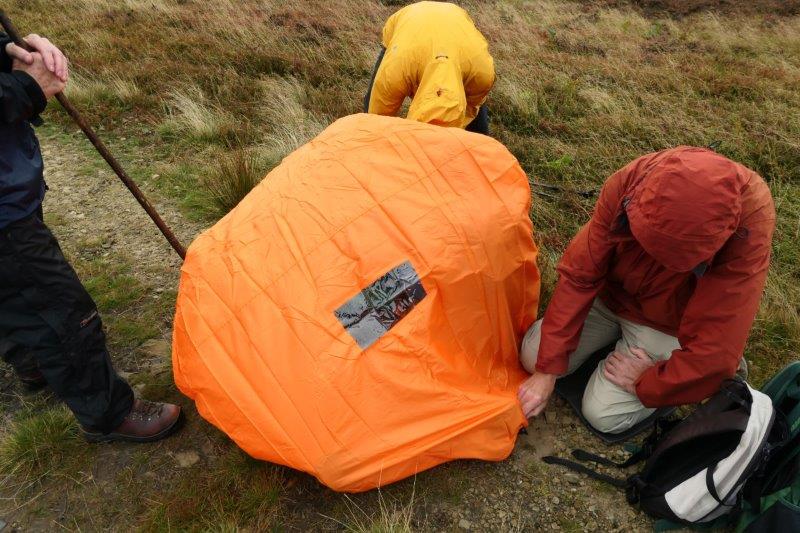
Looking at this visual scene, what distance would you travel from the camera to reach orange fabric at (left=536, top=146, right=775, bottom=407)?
1.70m

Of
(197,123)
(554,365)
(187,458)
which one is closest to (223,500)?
(187,458)

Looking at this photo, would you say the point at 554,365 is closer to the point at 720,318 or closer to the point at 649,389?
the point at 649,389

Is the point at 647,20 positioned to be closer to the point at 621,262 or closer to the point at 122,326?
the point at 621,262

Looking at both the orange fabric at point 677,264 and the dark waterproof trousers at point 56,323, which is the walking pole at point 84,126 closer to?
the dark waterproof trousers at point 56,323

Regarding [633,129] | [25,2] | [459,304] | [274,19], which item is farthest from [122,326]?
[25,2]

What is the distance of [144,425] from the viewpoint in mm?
2260

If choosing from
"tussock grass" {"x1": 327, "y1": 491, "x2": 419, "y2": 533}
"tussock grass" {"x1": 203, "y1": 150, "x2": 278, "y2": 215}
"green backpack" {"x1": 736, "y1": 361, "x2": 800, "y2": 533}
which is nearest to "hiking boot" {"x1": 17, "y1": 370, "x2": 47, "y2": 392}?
"tussock grass" {"x1": 327, "y1": 491, "x2": 419, "y2": 533}

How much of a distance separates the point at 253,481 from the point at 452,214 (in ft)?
4.62

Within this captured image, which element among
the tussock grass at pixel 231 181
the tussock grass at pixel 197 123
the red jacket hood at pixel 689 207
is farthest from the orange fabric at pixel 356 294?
the tussock grass at pixel 197 123

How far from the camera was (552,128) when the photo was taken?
5426mm

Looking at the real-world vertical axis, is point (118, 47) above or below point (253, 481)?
above

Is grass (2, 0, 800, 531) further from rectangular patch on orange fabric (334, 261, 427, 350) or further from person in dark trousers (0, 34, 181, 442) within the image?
rectangular patch on orange fabric (334, 261, 427, 350)

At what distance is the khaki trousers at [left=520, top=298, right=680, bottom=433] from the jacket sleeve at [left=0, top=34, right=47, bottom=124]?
2289mm

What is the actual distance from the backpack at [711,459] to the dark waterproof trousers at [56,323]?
7.46 feet
